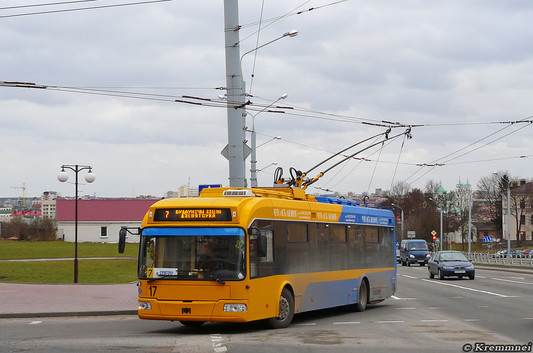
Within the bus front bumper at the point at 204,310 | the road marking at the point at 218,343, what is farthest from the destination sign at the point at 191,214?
the road marking at the point at 218,343

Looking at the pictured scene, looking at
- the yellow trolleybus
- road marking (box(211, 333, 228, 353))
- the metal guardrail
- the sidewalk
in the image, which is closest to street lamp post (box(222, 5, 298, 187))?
the yellow trolleybus

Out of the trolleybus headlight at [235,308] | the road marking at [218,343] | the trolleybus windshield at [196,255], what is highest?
the trolleybus windshield at [196,255]

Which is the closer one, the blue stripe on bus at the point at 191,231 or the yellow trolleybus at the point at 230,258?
the yellow trolleybus at the point at 230,258

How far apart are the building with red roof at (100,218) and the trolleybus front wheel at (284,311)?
9215 cm

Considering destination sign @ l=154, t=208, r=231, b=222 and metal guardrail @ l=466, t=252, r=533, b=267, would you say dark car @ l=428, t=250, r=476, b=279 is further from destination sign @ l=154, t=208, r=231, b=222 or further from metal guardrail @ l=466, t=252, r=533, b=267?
destination sign @ l=154, t=208, r=231, b=222

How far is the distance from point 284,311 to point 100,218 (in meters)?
94.6

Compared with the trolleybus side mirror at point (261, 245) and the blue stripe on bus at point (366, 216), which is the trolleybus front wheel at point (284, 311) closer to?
the trolleybus side mirror at point (261, 245)

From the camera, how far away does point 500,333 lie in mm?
14883

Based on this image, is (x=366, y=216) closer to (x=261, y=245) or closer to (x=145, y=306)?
(x=261, y=245)

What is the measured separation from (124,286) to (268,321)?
47.3 ft

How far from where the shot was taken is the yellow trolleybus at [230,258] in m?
15.0

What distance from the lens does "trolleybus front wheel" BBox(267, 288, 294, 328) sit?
1620 cm

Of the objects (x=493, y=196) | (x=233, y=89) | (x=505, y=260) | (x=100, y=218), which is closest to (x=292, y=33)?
(x=233, y=89)

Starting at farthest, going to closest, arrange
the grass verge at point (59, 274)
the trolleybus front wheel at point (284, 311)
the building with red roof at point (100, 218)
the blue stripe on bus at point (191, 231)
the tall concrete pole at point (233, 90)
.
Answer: the building with red roof at point (100, 218), the grass verge at point (59, 274), the tall concrete pole at point (233, 90), the trolleybus front wheel at point (284, 311), the blue stripe on bus at point (191, 231)
